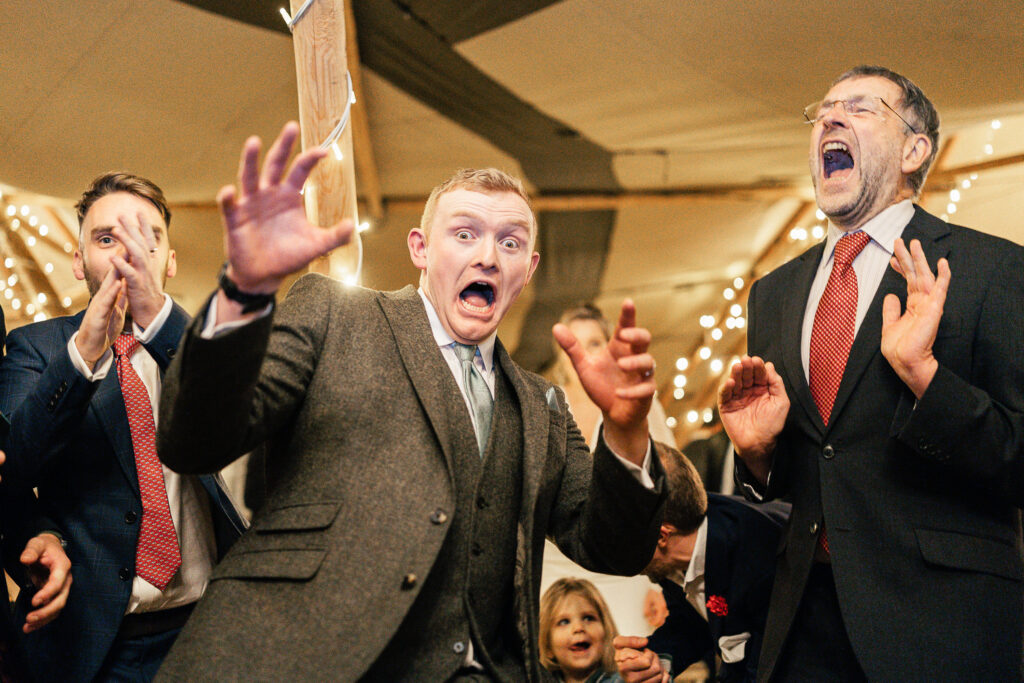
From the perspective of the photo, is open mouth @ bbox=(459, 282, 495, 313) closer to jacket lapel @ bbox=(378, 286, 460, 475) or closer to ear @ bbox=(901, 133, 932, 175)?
jacket lapel @ bbox=(378, 286, 460, 475)

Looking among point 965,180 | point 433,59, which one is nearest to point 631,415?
point 433,59

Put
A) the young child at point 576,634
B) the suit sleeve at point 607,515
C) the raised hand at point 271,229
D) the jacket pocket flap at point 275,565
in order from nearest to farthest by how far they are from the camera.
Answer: the raised hand at point 271,229, the jacket pocket flap at point 275,565, the suit sleeve at point 607,515, the young child at point 576,634

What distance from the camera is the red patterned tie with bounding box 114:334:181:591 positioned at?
6.20 ft

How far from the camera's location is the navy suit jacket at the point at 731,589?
2518 mm

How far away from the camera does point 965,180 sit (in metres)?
6.09

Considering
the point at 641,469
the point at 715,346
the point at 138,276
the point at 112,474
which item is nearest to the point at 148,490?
the point at 112,474

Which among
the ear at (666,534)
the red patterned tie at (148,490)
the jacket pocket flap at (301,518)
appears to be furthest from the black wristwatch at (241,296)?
the ear at (666,534)

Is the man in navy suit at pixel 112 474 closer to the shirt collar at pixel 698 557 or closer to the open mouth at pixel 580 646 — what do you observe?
the shirt collar at pixel 698 557

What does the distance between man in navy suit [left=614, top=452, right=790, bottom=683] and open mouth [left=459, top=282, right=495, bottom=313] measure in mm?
954

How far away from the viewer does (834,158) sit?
225 cm

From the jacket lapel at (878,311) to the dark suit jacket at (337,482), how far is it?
1.85 ft

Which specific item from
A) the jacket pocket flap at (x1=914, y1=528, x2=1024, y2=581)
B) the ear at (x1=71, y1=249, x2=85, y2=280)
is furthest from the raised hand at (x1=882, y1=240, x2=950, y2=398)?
the ear at (x1=71, y1=249, x2=85, y2=280)

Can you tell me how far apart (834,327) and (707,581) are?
89 centimetres

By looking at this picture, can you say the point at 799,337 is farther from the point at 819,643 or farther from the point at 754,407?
the point at 819,643
